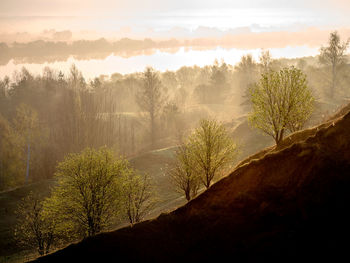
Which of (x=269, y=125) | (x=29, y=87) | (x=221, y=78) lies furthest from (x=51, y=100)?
(x=269, y=125)

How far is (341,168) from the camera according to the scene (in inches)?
915

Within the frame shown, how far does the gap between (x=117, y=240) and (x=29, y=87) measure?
14171cm

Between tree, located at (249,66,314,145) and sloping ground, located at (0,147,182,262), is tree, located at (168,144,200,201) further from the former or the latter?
tree, located at (249,66,314,145)

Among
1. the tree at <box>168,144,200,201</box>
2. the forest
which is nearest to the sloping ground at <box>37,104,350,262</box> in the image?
the tree at <box>168,144,200,201</box>

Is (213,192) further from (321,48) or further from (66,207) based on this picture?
(321,48)

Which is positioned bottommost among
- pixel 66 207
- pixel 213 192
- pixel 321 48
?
pixel 66 207

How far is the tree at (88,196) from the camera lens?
3816 cm

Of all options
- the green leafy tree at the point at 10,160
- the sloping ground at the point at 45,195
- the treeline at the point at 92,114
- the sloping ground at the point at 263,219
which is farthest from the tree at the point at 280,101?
the green leafy tree at the point at 10,160

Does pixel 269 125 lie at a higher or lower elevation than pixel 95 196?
higher

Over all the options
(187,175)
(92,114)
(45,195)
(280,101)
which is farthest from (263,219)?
(92,114)

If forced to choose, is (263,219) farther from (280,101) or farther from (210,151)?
(210,151)

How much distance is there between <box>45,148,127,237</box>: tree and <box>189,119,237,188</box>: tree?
1092 cm

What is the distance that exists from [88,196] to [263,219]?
76.1 feet

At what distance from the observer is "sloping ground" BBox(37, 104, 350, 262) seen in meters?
20.9
